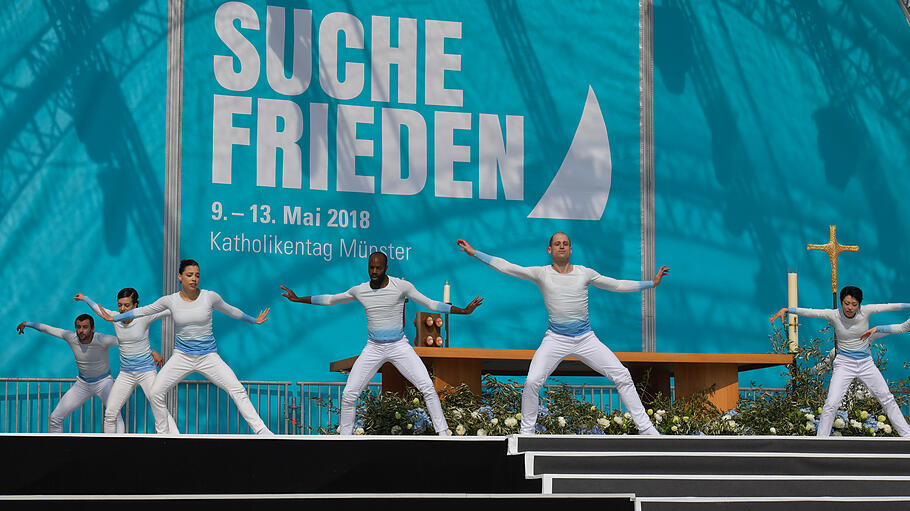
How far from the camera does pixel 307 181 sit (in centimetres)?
1527

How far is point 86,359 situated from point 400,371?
402cm

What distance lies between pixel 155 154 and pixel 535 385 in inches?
300

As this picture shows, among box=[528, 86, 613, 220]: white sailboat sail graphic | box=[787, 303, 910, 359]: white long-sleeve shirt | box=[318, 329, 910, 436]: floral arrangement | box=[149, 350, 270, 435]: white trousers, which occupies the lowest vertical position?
box=[318, 329, 910, 436]: floral arrangement

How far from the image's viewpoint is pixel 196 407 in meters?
14.4

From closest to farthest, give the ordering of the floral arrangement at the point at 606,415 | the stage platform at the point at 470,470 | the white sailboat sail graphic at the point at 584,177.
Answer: the stage platform at the point at 470,470 < the floral arrangement at the point at 606,415 < the white sailboat sail graphic at the point at 584,177

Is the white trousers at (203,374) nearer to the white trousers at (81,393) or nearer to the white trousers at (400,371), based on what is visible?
the white trousers at (400,371)

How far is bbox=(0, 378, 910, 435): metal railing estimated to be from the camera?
45.6ft

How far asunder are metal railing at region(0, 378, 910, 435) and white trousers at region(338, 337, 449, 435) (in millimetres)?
4492

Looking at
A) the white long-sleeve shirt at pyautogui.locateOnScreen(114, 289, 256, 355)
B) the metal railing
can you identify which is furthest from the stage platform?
the metal railing

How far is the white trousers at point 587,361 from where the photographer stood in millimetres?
9125

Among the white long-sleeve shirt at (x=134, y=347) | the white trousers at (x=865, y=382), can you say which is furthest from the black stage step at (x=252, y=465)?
the white trousers at (x=865, y=382)

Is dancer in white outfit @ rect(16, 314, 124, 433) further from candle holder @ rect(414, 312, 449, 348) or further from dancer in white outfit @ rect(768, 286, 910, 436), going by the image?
dancer in white outfit @ rect(768, 286, 910, 436)

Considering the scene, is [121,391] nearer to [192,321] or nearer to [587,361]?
[192,321]

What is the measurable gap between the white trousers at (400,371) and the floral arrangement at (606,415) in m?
0.72
